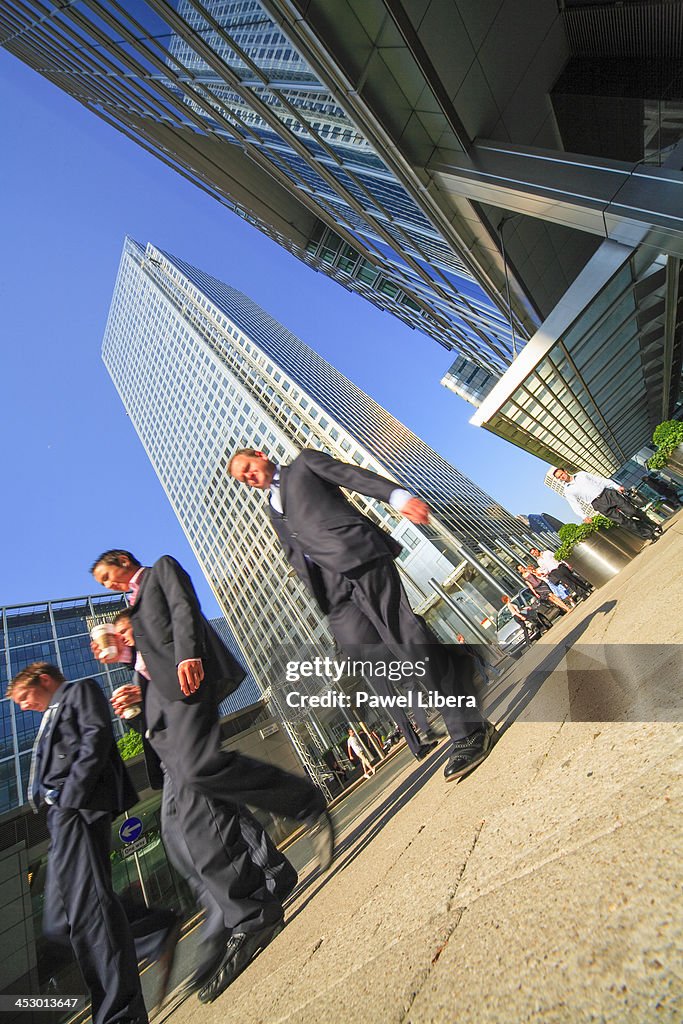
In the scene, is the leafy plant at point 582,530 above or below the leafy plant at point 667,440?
below

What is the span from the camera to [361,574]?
7.40 feet

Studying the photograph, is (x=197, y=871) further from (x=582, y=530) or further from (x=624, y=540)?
(x=624, y=540)

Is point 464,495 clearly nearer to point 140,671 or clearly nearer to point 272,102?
point 272,102

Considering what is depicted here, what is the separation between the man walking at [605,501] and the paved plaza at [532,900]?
558cm

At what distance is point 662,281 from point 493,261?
2.98m

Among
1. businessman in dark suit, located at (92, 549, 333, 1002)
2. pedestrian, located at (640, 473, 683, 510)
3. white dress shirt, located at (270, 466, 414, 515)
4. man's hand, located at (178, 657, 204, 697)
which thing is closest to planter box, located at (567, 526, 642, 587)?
white dress shirt, located at (270, 466, 414, 515)

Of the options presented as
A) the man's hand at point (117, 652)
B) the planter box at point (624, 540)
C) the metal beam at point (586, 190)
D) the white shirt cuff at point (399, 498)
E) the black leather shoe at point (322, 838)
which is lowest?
the black leather shoe at point (322, 838)

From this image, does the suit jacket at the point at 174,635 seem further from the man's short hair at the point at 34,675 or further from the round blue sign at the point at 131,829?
the round blue sign at the point at 131,829

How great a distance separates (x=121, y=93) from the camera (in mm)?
11984

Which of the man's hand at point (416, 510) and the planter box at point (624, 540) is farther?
the planter box at point (624, 540)

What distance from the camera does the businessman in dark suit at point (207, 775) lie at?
1.78 meters

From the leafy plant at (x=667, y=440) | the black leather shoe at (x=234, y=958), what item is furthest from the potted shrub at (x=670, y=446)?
the black leather shoe at (x=234, y=958)

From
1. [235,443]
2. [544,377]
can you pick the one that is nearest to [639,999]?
[544,377]

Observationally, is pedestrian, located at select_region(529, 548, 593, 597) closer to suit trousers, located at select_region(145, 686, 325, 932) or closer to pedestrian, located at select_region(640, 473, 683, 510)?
pedestrian, located at select_region(640, 473, 683, 510)
